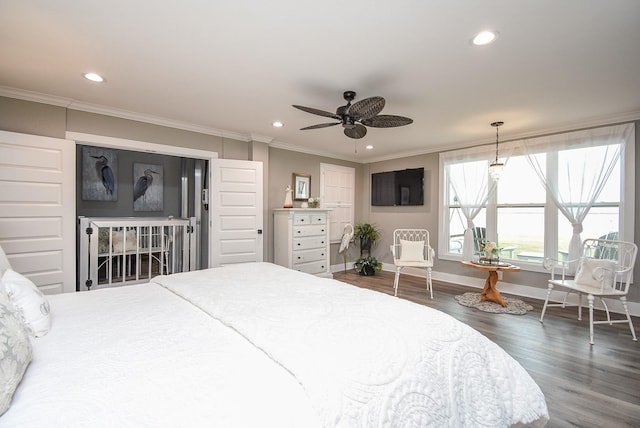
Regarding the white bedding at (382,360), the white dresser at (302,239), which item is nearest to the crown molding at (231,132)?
the white dresser at (302,239)

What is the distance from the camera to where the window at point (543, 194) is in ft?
12.0

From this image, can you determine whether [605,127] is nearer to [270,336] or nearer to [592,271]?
[592,271]

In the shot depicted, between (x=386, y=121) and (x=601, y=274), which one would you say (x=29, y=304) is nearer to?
(x=386, y=121)

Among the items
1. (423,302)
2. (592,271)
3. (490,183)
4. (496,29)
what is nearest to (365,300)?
(496,29)

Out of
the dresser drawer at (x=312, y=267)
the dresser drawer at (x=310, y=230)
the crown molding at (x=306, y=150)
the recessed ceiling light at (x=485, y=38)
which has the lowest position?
the dresser drawer at (x=312, y=267)

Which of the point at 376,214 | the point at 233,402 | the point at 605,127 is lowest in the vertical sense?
the point at 233,402

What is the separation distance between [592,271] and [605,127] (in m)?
1.93

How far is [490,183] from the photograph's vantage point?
462cm

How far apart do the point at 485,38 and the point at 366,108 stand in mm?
928

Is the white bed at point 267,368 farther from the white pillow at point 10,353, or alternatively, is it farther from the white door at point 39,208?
the white door at point 39,208

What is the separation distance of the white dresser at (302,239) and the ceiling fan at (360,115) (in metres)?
2.07

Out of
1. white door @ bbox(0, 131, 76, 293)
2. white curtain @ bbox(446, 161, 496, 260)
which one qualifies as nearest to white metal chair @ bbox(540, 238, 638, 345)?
white curtain @ bbox(446, 161, 496, 260)

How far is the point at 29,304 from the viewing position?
4.28ft

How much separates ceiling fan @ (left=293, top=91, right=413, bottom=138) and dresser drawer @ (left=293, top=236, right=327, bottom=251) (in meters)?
2.22
